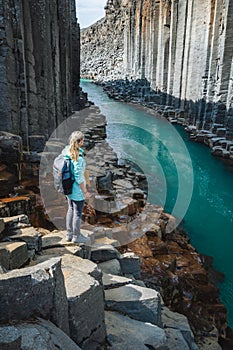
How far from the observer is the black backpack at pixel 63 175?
160 inches

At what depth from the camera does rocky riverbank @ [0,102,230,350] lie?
2.39 meters

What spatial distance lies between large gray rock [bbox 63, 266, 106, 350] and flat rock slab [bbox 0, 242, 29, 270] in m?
0.64

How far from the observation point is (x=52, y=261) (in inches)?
103

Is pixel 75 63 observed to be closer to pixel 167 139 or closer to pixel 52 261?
pixel 167 139

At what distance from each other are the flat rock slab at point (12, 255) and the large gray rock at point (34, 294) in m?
0.86

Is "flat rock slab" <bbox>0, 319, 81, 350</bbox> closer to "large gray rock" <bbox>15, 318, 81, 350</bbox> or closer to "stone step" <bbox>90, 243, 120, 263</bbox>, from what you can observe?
"large gray rock" <bbox>15, 318, 81, 350</bbox>

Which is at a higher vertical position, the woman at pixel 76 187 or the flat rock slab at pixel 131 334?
the woman at pixel 76 187

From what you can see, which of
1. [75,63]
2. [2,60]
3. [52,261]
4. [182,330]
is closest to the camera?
[52,261]

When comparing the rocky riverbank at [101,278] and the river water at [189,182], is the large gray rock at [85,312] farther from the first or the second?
the river water at [189,182]

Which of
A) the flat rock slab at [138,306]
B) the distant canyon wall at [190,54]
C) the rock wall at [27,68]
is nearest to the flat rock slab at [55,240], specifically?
the flat rock slab at [138,306]

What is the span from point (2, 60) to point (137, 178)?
5.36 m

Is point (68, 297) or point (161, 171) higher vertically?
point (68, 297)

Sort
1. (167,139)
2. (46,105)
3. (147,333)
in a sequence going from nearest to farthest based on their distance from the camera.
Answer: (147,333)
(46,105)
(167,139)

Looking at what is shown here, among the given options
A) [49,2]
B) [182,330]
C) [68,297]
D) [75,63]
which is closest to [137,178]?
[49,2]
